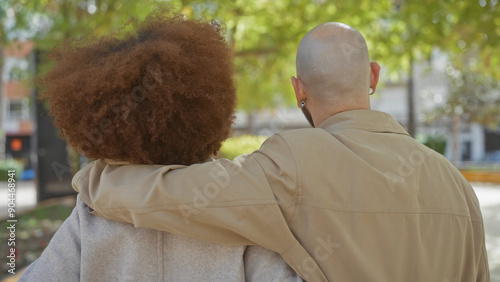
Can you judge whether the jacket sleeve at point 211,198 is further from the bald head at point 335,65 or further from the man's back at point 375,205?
the bald head at point 335,65

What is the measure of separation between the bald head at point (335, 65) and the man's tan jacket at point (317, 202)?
0.59 feet

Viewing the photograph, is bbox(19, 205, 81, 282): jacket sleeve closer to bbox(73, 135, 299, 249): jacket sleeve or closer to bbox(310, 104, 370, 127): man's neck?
bbox(73, 135, 299, 249): jacket sleeve

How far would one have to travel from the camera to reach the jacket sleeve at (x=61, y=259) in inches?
64.6

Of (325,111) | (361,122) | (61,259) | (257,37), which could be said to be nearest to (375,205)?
(361,122)

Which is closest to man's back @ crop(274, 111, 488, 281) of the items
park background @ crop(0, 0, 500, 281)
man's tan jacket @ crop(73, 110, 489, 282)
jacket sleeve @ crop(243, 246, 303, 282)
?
man's tan jacket @ crop(73, 110, 489, 282)

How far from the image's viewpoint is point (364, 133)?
1.80 meters

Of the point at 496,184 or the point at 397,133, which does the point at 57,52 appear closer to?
the point at 397,133

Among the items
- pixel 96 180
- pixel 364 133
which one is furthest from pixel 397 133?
pixel 96 180

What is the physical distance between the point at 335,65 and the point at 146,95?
2.50 ft

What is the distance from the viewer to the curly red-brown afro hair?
62.7 inches

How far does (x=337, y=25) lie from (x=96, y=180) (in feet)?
3.71

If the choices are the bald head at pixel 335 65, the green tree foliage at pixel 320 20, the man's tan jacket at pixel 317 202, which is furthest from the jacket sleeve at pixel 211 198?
the green tree foliage at pixel 320 20

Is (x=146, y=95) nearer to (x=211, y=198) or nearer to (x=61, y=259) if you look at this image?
(x=211, y=198)

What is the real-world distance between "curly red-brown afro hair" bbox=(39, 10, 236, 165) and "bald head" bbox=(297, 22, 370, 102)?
37 centimetres
